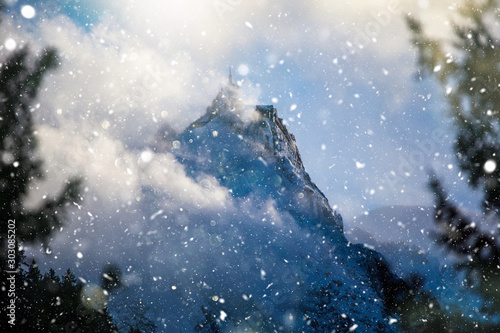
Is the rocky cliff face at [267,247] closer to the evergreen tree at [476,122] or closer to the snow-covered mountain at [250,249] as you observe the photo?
the snow-covered mountain at [250,249]

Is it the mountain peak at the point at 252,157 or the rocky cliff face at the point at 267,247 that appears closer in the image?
the rocky cliff face at the point at 267,247

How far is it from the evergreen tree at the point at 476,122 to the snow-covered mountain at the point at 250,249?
42.8 m

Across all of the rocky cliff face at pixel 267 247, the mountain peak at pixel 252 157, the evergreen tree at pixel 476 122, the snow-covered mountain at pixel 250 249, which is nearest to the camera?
the evergreen tree at pixel 476 122

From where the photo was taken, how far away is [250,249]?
51312 mm

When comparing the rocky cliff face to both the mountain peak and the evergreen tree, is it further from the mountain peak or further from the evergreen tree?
the evergreen tree

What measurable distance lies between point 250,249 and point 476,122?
50632 mm

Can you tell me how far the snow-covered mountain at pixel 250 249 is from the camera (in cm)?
4366

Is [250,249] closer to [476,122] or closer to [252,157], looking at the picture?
[252,157]

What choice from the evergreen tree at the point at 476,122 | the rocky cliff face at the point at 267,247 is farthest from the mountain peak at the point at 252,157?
the evergreen tree at the point at 476,122

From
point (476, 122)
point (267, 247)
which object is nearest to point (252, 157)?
point (267, 247)

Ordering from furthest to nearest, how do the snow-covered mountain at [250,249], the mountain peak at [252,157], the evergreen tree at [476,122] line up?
the mountain peak at [252,157], the snow-covered mountain at [250,249], the evergreen tree at [476,122]

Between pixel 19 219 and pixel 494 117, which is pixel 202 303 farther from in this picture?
pixel 494 117

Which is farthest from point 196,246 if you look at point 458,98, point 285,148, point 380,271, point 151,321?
point 458,98

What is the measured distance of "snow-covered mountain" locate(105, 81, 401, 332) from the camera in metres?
43.7
